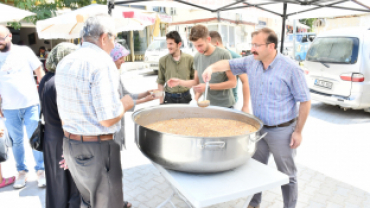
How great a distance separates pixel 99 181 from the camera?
1.85 m

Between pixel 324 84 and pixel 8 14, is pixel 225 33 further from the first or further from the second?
pixel 8 14

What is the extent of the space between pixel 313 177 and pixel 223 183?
7.94 feet

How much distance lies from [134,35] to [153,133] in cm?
1789

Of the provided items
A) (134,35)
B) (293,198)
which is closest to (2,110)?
(293,198)

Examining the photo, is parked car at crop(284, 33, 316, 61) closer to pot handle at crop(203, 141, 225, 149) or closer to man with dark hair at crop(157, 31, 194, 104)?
man with dark hair at crop(157, 31, 194, 104)

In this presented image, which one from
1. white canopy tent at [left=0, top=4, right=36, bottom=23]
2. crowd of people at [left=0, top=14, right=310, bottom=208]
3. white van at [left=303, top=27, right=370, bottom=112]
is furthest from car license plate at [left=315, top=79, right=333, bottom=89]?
white canopy tent at [left=0, top=4, right=36, bottom=23]

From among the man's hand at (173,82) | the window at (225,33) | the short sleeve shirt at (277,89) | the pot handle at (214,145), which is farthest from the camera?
the window at (225,33)

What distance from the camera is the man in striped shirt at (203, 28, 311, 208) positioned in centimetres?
212

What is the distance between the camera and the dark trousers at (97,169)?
1.78m

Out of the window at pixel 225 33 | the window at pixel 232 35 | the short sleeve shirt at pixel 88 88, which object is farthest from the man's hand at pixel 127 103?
the window at pixel 232 35

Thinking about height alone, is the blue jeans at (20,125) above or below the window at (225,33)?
below

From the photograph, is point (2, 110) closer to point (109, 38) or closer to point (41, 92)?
point (41, 92)

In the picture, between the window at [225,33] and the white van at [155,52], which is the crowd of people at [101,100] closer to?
the white van at [155,52]

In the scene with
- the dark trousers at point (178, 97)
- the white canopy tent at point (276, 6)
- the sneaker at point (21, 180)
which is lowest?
the sneaker at point (21, 180)
